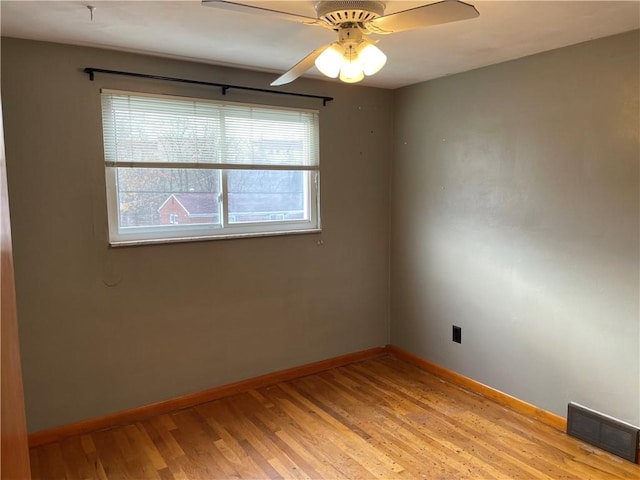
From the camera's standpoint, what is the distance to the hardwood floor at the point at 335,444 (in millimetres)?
2398

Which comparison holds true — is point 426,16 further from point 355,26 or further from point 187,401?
point 187,401

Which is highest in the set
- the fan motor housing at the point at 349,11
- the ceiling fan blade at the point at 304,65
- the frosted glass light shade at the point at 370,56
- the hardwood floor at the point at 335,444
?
the fan motor housing at the point at 349,11

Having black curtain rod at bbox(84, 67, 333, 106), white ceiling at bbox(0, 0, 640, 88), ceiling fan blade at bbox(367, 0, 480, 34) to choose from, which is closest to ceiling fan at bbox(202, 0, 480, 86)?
ceiling fan blade at bbox(367, 0, 480, 34)

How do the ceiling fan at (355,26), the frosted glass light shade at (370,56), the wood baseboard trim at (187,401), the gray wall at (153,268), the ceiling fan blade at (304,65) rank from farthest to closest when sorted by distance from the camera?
the wood baseboard trim at (187,401) < the gray wall at (153,268) < the ceiling fan blade at (304,65) < the frosted glass light shade at (370,56) < the ceiling fan at (355,26)

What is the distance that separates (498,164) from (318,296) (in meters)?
1.60

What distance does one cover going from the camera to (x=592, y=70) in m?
2.51

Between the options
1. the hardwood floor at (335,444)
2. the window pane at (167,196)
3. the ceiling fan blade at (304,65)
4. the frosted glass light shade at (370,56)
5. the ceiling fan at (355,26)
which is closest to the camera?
the ceiling fan at (355,26)

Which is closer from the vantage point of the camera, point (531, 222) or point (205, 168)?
point (531, 222)

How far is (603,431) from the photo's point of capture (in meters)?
2.55

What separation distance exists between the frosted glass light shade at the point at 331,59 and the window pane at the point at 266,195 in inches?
56.4

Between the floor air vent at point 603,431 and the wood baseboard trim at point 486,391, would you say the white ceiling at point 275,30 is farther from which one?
the wood baseboard trim at point 486,391

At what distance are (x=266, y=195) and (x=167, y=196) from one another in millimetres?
696

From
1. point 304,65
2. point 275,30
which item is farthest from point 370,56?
point 275,30

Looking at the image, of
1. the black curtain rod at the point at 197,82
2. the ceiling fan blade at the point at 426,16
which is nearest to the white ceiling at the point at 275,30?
the black curtain rod at the point at 197,82
